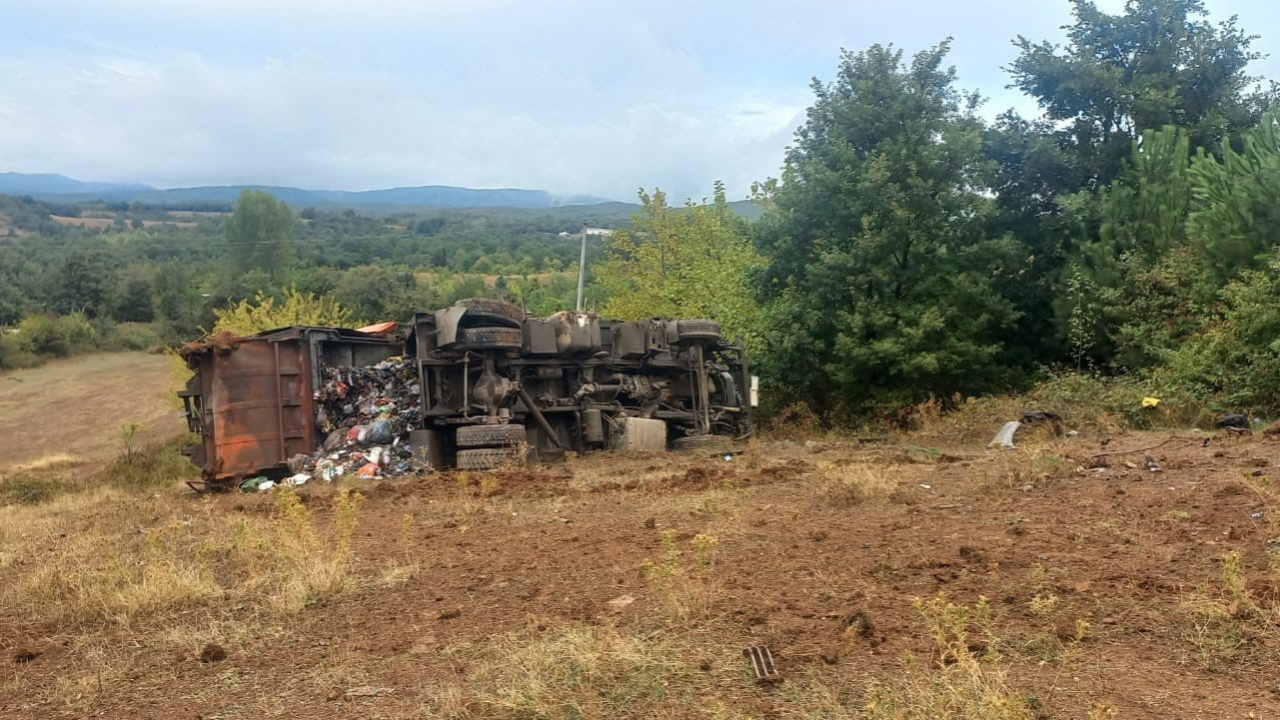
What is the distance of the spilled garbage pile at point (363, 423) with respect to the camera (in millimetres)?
13445

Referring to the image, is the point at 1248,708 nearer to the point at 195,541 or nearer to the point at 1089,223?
the point at 195,541

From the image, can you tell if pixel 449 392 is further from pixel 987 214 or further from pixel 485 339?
pixel 987 214

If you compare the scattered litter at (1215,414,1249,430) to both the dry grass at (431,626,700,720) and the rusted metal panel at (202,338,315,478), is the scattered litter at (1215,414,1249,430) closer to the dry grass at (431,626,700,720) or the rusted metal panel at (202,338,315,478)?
the dry grass at (431,626,700,720)

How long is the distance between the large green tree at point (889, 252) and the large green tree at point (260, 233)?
201ft

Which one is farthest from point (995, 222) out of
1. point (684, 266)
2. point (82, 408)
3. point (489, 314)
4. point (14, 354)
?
point (14, 354)

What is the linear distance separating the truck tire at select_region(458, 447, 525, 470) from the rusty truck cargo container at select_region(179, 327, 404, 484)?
8.05 ft

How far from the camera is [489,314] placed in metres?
13.7

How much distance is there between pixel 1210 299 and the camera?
16406mm

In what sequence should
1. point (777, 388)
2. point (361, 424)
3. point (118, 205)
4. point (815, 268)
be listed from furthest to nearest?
1. point (118, 205)
2. point (777, 388)
3. point (815, 268)
4. point (361, 424)

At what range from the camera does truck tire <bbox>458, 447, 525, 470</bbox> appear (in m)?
12.8

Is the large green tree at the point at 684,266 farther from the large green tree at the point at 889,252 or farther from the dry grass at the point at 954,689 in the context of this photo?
the dry grass at the point at 954,689

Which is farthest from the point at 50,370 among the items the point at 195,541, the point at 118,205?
the point at 118,205

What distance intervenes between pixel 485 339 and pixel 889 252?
11.5 metres

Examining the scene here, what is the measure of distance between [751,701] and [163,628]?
11.6ft
